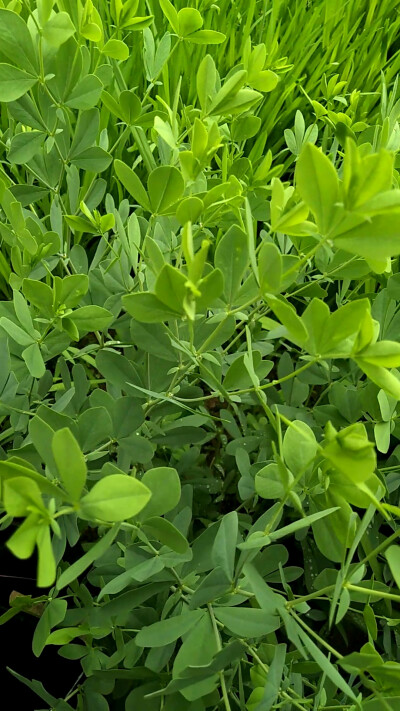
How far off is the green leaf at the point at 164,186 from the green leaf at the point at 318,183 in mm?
Answer: 160

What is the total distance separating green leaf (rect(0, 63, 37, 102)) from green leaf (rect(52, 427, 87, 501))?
13.0 inches

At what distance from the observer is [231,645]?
1.33 ft

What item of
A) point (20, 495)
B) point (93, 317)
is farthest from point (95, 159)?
point (20, 495)

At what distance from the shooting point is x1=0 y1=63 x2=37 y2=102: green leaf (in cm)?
53

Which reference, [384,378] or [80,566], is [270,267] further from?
[80,566]

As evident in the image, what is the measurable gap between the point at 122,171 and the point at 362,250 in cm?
24

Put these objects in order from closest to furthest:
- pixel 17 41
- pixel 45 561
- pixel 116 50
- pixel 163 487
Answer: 1. pixel 45 561
2. pixel 163 487
3. pixel 17 41
4. pixel 116 50

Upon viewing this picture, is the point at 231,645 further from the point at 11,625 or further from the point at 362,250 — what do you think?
the point at 11,625

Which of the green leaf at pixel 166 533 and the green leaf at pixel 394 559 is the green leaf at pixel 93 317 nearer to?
the green leaf at pixel 166 533

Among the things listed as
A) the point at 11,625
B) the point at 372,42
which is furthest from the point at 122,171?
the point at 372,42

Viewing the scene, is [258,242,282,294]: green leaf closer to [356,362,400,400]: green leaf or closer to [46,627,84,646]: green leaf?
[356,362,400,400]: green leaf

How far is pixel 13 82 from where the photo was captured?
0.55 metres

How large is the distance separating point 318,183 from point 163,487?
207 millimetres

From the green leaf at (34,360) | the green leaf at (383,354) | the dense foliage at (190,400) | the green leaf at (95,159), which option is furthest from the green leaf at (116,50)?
the green leaf at (383,354)
